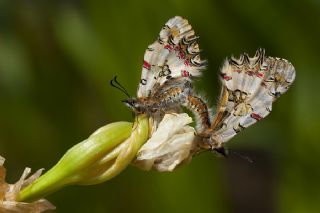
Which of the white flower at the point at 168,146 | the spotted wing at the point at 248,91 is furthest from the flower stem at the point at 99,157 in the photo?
the spotted wing at the point at 248,91

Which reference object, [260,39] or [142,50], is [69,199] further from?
[260,39]

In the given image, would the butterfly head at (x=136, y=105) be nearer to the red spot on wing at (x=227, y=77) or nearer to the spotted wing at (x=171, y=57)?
the spotted wing at (x=171, y=57)

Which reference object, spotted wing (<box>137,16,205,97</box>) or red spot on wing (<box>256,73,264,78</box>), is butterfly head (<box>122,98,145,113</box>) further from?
red spot on wing (<box>256,73,264,78</box>)

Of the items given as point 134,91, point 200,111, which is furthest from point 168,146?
point 134,91

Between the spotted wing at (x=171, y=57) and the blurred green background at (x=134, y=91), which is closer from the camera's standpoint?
the spotted wing at (x=171, y=57)

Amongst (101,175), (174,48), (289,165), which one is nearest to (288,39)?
(289,165)
